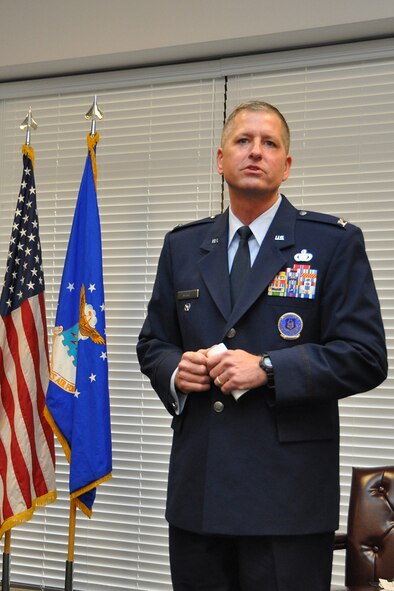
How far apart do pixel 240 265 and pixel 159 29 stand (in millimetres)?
2042

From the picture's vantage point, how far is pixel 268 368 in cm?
171

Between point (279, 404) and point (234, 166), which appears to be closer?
point (279, 404)

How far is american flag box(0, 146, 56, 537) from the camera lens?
10.6ft

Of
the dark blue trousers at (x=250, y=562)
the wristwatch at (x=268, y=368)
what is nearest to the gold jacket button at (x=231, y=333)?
the wristwatch at (x=268, y=368)

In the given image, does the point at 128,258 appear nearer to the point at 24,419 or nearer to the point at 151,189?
the point at 151,189

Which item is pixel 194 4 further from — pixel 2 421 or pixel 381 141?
pixel 2 421

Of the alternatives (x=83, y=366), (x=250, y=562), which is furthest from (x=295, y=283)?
(x=83, y=366)

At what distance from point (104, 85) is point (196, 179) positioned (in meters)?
0.67

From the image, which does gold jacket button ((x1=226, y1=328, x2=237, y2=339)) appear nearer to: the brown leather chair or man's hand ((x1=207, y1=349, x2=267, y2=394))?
man's hand ((x1=207, y1=349, x2=267, y2=394))

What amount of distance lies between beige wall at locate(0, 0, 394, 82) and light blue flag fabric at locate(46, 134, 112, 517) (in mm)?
682

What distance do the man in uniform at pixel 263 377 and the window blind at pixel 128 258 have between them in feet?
5.87

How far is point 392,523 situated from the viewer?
8.13ft

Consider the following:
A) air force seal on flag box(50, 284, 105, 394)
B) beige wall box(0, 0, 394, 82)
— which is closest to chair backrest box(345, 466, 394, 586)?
air force seal on flag box(50, 284, 105, 394)

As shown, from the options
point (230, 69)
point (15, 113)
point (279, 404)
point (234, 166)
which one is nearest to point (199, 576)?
point (279, 404)
